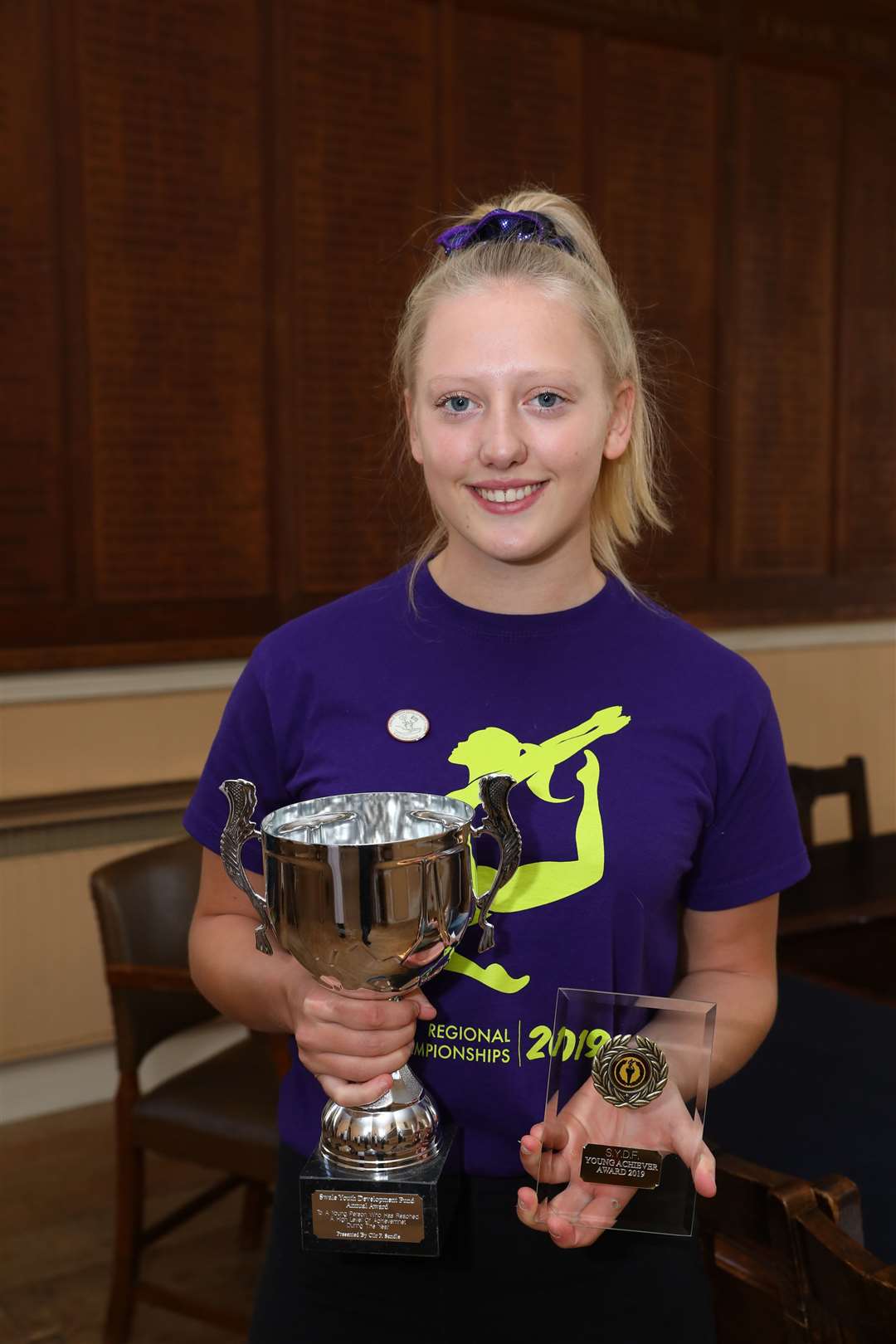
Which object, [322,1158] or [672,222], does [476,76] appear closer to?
[672,222]

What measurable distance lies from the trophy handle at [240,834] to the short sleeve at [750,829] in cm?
41

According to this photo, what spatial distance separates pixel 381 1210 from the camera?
3.29 ft

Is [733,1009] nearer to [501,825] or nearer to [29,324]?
[501,825]

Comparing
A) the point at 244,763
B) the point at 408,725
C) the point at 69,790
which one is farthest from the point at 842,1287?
the point at 69,790

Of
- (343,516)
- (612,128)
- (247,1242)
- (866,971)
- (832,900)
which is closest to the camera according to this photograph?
(866,971)

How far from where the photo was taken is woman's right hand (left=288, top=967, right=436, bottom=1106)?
3.28 feet

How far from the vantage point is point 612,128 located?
158 inches

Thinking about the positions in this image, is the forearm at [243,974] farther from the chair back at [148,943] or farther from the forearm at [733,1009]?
the chair back at [148,943]

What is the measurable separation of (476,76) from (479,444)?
308 cm

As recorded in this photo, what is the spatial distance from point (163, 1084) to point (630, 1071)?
1.71 metres

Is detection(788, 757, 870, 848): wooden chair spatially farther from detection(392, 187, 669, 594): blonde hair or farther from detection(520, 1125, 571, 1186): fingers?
detection(520, 1125, 571, 1186): fingers

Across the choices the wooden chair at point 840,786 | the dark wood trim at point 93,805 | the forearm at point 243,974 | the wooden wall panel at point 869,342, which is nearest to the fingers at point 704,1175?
the forearm at point 243,974

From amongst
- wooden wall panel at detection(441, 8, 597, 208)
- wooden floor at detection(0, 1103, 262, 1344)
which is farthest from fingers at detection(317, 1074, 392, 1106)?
wooden wall panel at detection(441, 8, 597, 208)

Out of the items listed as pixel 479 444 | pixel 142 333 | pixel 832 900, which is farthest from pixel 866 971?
pixel 142 333
